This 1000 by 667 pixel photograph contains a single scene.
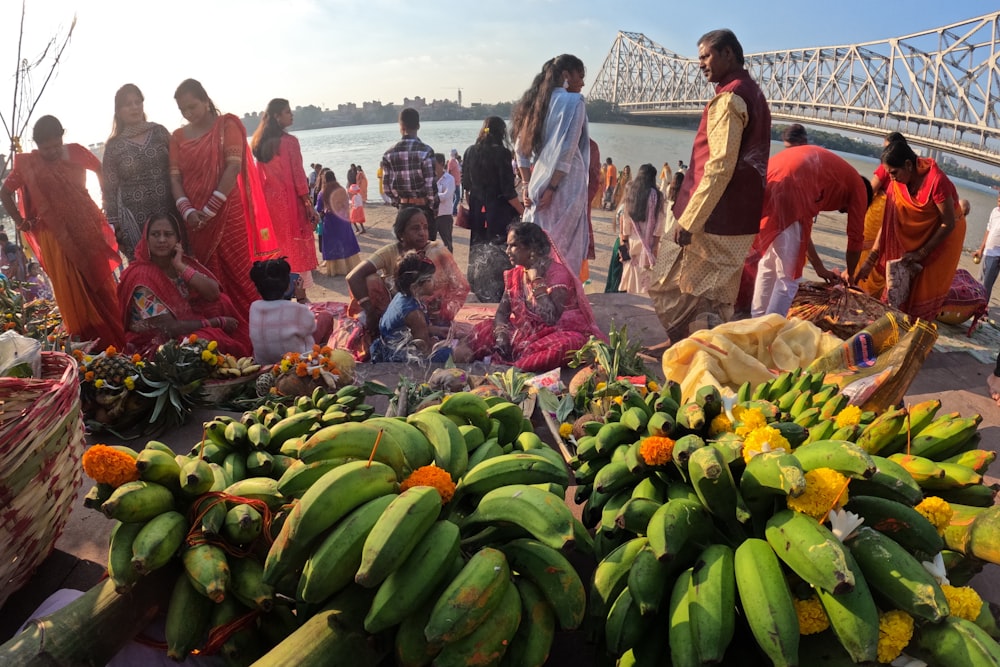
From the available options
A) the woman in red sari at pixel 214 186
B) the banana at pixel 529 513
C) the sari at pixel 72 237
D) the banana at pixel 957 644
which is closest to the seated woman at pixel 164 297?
the woman in red sari at pixel 214 186

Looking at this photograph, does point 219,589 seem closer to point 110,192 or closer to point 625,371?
point 625,371

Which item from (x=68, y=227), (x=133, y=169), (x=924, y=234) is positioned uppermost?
(x=133, y=169)

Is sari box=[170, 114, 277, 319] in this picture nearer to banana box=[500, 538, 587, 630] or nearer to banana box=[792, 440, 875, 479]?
→ banana box=[500, 538, 587, 630]

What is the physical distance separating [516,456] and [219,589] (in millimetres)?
635

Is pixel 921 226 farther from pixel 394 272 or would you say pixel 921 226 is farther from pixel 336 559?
pixel 336 559

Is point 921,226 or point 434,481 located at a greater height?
point 921,226

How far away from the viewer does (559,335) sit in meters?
3.66

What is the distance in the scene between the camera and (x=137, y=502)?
1146mm

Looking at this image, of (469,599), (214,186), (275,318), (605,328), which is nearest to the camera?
(469,599)

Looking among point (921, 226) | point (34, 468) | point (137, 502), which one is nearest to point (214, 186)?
point (34, 468)

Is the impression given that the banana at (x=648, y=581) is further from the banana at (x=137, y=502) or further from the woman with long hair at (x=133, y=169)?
the woman with long hair at (x=133, y=169)

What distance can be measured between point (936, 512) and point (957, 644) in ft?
0.90

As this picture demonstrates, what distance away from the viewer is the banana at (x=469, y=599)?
0.93 m

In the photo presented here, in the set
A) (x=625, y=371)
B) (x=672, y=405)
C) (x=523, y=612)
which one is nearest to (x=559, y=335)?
(x=625, y=371)
